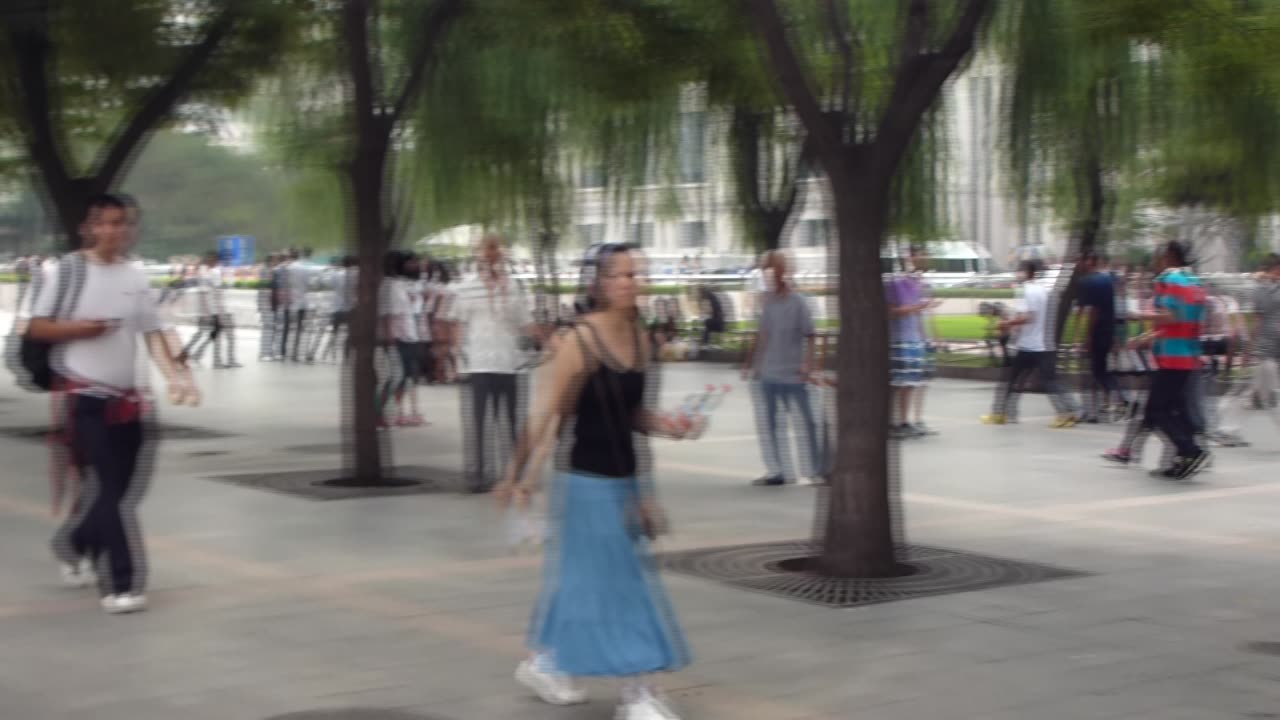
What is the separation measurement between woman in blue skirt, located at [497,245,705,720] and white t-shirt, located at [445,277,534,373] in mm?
5946

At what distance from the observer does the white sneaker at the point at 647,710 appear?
19.5ft

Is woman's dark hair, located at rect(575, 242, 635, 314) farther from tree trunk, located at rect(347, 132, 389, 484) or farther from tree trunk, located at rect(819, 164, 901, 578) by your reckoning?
tree trunk, located at rect(347, 132, 389, 484)

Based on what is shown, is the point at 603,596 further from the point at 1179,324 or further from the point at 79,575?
the point at 1179,324

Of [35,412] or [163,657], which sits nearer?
[163,657]

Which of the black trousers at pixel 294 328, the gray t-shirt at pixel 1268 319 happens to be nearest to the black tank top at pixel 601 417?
the gray t-shirt at pixel 1268 319

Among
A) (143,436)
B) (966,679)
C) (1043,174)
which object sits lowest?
(966,679)

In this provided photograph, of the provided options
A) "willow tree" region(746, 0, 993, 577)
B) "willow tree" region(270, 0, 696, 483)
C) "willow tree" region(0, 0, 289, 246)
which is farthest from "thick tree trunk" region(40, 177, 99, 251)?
"willow tree" region(746, 0, 993, 577)

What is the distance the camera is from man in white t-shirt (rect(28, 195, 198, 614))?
7895mm

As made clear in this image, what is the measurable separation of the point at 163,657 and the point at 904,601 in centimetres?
336

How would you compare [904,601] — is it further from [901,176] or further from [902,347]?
[901,176]

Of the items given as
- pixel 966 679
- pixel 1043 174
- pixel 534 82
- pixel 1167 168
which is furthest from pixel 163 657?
pixel 1167 168

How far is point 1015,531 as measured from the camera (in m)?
10.6

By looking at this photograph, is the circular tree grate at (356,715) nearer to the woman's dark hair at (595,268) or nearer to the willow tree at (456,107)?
the woman's dark hair at (595,268)

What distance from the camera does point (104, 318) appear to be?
793 centimetres
